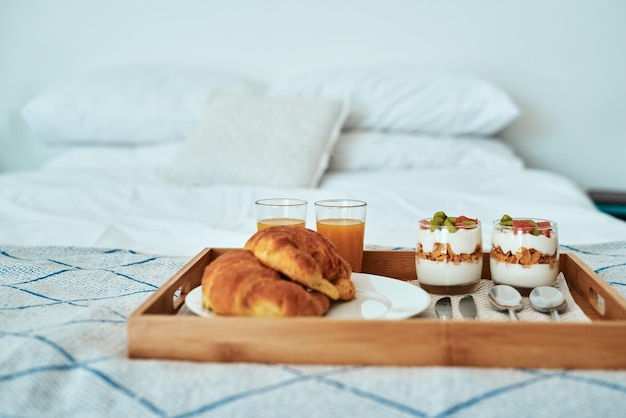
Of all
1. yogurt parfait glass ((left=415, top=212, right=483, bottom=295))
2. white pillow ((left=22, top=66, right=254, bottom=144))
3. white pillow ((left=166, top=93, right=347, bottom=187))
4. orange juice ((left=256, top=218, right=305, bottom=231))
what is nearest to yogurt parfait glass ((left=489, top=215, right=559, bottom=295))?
yogurt parfait glass ((left=415, top=212, right=483, bottom=295))

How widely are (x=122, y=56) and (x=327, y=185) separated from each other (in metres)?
1.18

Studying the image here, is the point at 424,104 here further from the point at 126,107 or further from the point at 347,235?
the point at 347,235

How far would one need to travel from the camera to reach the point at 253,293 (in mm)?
609

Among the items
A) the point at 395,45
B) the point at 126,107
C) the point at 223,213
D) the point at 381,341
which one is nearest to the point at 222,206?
the point at 223,213

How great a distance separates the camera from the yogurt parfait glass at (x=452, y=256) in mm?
789

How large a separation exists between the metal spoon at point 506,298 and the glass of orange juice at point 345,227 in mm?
195

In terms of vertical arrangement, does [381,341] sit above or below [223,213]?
above

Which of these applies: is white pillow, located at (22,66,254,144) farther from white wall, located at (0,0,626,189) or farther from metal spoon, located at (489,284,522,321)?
metal spoon, located at (489,284,522,321)

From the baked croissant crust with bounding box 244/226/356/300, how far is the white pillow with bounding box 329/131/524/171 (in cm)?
129

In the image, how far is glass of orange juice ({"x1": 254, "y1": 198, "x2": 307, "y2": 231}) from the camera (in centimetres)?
88

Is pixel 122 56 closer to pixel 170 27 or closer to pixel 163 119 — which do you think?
pixel 170 27

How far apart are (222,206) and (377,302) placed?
90 cm

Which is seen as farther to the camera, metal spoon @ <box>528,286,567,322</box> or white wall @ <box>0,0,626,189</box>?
white wall @ <box>0,0,626,189</box>

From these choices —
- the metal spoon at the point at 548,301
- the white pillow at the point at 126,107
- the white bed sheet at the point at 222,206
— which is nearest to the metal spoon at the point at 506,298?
the metal spoon at the point at 548,301
